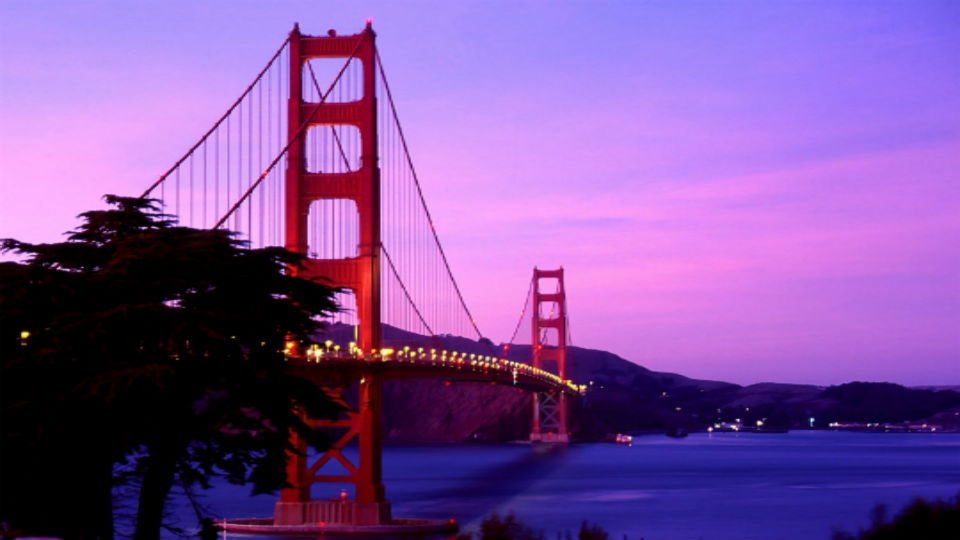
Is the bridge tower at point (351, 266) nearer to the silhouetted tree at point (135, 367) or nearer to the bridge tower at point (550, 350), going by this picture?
the silhouetted tree at point (135, 367)

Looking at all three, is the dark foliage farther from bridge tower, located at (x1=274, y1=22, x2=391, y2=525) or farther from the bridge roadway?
bridge tower, located at (x1=274, y1=22, x2=391, y2=525)

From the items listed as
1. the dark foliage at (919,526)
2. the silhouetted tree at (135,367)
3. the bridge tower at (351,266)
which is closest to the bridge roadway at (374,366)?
the bridge tower at (351,266)

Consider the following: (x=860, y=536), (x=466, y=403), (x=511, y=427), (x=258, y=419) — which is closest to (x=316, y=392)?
(x=258, y=419)

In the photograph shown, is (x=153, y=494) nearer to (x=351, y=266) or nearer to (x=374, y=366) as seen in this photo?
(x=374, y=366)

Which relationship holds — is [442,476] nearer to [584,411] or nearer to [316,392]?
[584,411]

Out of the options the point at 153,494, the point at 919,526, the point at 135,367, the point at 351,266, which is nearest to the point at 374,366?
the point at 351,266

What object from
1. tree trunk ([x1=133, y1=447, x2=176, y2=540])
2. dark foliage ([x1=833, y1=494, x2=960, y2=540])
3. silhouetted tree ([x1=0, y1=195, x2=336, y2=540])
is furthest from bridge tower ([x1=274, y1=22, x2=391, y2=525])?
dark foliage ([x1=833, y1=494, x2=960, y2=540])
